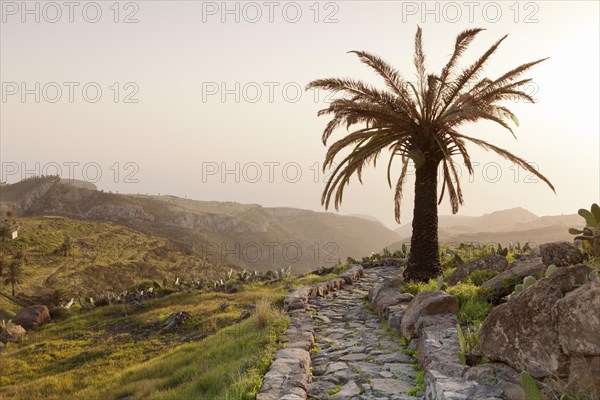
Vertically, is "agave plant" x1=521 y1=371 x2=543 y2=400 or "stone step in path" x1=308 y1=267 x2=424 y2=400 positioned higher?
"agave plant" x1=521 y1=371 x2=543 y2=400

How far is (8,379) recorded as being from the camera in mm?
13680

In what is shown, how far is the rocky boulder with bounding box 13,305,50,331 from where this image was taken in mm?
20547

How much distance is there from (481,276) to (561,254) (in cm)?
282

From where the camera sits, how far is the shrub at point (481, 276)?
11164 mm

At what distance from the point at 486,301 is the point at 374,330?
2326 millimetres

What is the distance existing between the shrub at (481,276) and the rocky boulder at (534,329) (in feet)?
17.1

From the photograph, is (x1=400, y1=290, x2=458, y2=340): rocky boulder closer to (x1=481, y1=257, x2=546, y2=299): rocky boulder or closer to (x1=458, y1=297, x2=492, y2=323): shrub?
(x1=458, y1=297, x2=492, y2=323): shrub

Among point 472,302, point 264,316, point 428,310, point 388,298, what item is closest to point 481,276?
point 388,298

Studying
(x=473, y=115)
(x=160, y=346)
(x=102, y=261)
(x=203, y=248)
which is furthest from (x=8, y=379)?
(x=203, y=248)

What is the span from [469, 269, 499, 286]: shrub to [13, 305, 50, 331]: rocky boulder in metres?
18.8

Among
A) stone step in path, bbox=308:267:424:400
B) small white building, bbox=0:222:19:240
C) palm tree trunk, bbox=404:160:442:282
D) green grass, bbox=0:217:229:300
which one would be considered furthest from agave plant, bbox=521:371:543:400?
small white building, bbox=0:222:19:240

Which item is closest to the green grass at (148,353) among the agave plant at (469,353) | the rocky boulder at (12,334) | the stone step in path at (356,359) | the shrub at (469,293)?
the rocky boulder at (12,334)

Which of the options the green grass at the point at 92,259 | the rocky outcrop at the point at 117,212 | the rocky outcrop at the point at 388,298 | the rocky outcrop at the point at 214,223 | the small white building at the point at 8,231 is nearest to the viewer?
the rocky outcrop at the point at 388,298

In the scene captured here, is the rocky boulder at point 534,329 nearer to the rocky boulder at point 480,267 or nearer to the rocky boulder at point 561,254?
the rocky boulder at point 561,254
